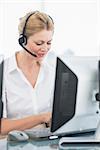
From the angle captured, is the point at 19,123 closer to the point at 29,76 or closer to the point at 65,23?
the point at 29,76

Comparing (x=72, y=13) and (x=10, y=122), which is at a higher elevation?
(x=72, y=13)

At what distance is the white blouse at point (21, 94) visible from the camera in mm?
2213

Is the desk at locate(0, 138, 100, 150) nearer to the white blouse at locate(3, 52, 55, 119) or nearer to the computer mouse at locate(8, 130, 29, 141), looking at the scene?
the computer mouse at locate(8, 130, 29, 141)

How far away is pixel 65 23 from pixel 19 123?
2.15 meters

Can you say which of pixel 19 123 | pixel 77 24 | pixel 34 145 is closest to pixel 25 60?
pixel 19 123

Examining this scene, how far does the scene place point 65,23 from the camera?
3961 millimetres

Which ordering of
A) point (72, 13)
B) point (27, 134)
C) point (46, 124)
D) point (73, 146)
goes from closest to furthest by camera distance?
point (73, 146), point (27, 134), point (46, 124), point (72, 13)

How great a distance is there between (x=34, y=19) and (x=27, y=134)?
0.82 meters

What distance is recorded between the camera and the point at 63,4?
3.97 m

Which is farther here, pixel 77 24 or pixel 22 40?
pixel 77 24

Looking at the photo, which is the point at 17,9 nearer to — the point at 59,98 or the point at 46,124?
the point at 46,124

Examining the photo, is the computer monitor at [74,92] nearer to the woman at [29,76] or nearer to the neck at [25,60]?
the woman at [29,76]

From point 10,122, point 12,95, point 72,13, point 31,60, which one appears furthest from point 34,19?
point 72,13

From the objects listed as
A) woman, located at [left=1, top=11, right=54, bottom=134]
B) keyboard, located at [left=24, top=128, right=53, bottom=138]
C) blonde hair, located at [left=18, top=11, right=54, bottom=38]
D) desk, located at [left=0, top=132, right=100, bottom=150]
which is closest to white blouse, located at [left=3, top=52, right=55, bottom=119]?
woman, located at [left=1, top=11, right=54, bottom=134]
